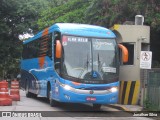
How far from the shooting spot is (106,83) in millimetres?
15750

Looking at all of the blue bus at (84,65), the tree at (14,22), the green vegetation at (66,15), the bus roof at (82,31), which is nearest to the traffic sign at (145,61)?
the blue bus at (84,65)

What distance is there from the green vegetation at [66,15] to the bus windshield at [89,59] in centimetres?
577

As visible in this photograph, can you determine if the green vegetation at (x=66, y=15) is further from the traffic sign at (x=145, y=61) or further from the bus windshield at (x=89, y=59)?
the bus windshield at (x=89, y=59)

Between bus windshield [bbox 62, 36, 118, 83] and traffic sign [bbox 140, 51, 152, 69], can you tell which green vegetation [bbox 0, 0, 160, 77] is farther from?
bus windshield [bbox 62, 36, 118, 83]

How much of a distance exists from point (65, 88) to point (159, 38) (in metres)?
10.7

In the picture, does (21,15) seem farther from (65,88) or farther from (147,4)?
(65,88)

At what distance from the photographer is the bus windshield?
15617 millimetres

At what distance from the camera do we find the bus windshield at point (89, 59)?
15.6 m

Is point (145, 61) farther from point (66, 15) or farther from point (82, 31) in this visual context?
point (66, 15)

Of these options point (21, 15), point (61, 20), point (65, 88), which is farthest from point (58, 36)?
point (21, 15)

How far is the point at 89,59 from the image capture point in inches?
623

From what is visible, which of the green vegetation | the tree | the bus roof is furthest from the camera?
the tree

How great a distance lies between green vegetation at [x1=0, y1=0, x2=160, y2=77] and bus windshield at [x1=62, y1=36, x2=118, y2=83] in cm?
577

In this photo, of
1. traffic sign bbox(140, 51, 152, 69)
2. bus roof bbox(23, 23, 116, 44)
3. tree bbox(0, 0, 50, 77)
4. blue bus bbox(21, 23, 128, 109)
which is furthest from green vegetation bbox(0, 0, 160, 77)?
blue bus bbox(21, 23, 128, 109)
